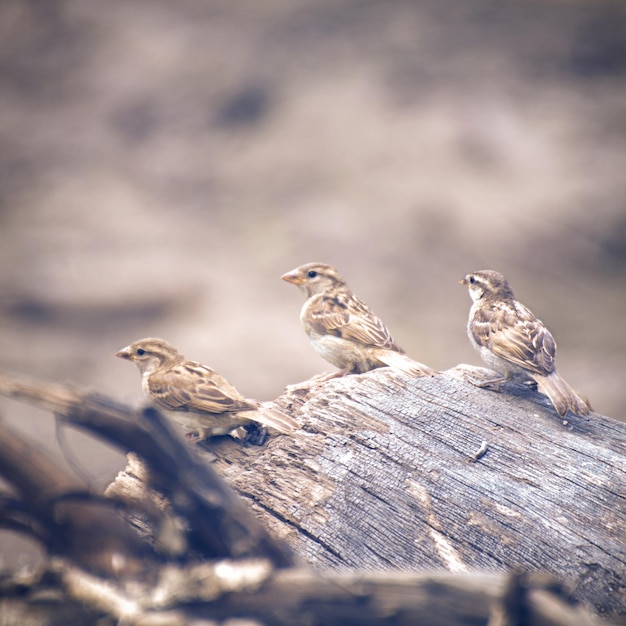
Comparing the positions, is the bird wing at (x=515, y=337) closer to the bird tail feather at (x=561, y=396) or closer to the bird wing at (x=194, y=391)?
the bird tail feather at (x=561, y=396)

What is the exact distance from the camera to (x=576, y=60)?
12719 mm

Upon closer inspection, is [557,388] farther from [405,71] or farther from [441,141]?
[405,71]

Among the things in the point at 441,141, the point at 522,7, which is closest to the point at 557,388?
the point at 441,141

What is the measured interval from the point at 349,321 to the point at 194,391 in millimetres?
1513

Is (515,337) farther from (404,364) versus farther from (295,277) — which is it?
(295,277)

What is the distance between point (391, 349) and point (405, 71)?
31.8 feet

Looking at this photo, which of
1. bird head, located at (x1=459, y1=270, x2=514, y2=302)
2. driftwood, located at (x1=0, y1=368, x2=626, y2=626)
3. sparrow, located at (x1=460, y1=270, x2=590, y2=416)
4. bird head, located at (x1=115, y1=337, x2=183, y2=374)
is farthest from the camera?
bird head, located at (x1=459, y1=270, x2=514, y2=302)

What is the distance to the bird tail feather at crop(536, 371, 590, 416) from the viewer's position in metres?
3.80

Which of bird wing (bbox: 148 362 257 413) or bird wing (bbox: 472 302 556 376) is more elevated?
bird wing (bbox: 472 302 556 376)

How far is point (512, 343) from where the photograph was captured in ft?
13.9

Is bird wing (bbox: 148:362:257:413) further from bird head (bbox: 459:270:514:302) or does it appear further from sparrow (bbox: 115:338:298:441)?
bird head (bbox: 459:270:514:302)

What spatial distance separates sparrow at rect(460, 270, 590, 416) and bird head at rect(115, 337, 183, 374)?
1970 mm

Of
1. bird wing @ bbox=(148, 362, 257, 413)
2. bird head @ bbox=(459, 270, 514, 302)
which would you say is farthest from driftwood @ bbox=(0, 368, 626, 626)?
bird head @ bbox=(459, 270, 514, 302)

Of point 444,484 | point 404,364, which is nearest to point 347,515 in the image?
point 444,484
